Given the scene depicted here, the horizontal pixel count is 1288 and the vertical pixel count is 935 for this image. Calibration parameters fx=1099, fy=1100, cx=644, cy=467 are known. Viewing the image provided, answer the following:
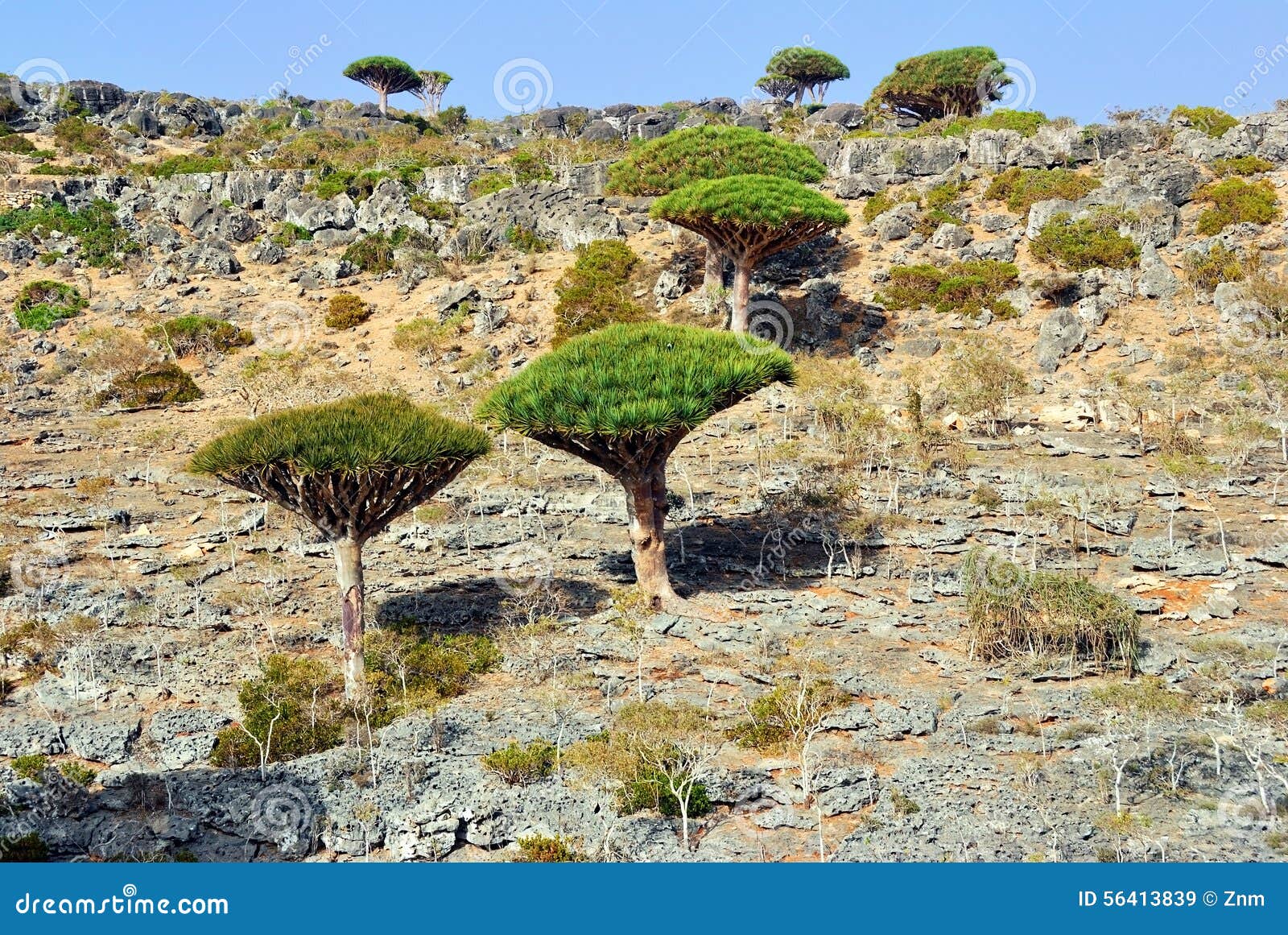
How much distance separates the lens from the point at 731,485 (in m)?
27.4

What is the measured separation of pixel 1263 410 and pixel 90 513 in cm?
2940

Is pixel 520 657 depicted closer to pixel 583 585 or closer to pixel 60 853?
pixel 583 585

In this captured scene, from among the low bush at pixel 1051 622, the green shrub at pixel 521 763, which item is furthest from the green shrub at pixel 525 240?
the green shrub at pixel 521 763

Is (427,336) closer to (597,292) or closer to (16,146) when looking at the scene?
(597,292)

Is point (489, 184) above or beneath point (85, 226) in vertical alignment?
above

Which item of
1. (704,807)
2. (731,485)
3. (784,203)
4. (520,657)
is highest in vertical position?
(784,203)

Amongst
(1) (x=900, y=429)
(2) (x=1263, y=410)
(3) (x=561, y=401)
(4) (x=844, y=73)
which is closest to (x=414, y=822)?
(3) (x=561, y=401)

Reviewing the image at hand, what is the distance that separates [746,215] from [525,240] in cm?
1592

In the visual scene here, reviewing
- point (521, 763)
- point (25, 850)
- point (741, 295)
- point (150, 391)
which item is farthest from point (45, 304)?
point (521, 763)

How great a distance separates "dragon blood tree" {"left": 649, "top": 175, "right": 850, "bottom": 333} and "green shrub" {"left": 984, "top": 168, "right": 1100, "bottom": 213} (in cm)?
1019

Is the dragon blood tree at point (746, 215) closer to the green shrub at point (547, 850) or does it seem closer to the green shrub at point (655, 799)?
the green shrub at point (655, 799)

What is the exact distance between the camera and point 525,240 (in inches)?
1897

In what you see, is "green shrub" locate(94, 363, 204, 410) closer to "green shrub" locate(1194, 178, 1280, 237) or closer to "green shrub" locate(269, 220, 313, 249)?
"green shrub" locate(269, 220, 313, 249)

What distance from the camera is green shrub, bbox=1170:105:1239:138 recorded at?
1836 inches
